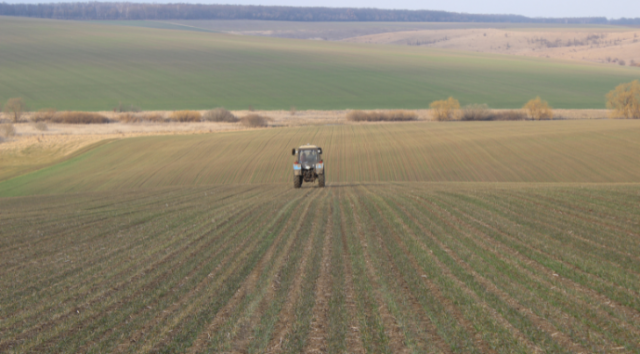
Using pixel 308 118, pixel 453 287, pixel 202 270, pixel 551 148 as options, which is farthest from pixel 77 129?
pixel 453 287

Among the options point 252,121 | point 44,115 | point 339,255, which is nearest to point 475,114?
point 252,121

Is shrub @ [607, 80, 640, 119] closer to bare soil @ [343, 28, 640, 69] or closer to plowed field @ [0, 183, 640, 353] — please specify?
plowed field @ [0, 183, 640, 353]

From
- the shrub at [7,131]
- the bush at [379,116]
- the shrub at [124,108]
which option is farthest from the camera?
the shrub at [124,108]

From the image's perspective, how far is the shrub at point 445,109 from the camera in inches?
2479

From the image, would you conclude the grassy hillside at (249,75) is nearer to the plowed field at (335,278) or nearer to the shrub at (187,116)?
the shrub at (187,116)

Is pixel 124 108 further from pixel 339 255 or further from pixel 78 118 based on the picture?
pixel 339 255

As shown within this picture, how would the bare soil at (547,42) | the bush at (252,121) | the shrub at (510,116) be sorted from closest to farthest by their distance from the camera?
the bush at (252,121) → the shrub at (510,116) → the bare soil at (547,42)

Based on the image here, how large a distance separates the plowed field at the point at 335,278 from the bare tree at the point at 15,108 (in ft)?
177

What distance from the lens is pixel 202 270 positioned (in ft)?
34.3

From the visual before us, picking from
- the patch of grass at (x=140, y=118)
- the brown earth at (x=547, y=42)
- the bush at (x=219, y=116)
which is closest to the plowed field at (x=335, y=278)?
the bush at (x=219, y=116)

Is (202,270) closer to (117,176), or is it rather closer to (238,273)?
(238,273)

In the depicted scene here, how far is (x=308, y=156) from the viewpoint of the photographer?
24.2 metres

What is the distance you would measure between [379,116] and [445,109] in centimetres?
817

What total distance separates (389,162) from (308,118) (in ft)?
108
